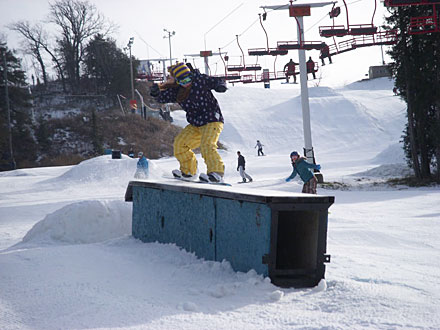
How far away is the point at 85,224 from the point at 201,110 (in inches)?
107

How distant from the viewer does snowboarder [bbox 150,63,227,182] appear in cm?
776

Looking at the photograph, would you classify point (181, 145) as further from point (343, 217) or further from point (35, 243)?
point (343, 217)

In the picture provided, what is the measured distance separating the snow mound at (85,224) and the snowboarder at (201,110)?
5.73 ft

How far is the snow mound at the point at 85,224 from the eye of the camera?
8352mm

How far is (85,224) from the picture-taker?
335 inches

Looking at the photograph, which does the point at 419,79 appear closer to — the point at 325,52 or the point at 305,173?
the point at 325,52

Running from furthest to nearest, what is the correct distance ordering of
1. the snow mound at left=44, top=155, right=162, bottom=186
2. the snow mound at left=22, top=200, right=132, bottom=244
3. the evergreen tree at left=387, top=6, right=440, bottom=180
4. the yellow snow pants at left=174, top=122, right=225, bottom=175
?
the snow mound at left=44, top=155, right=162, bottom=186, the evergreen tree at left=387, top=6, right=440, bottom=180, the snow mound at left=22, top=200, right=132, bottom=244, the yellow snow pants at left=174, top=122, right=225, bottom=175

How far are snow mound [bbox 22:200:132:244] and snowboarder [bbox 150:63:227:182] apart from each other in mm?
1747

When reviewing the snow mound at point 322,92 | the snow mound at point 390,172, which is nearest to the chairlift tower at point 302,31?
the snow mound at point 390,172

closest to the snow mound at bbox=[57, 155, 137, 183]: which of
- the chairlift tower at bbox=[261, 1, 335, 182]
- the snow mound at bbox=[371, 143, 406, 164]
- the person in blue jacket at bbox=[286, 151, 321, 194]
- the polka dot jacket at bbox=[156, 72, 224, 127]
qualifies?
the chairlift tower at bbox=[261, 1, 335, 182]

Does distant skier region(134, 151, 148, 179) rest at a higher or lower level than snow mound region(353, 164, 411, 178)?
higher

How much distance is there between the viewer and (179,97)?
8047 millimetres

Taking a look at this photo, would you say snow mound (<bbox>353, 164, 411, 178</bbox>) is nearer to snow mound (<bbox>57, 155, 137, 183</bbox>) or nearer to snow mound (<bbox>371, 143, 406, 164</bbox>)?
snow mound (<bbox>371, 143, 406, 164</bbox>)

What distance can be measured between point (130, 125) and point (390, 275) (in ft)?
155
